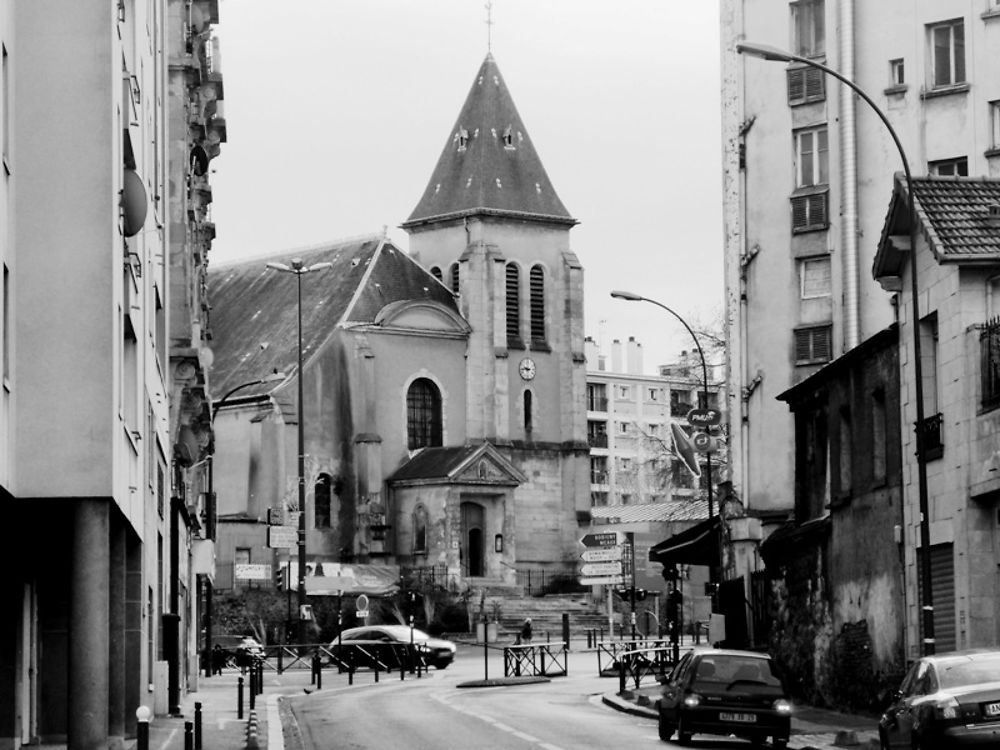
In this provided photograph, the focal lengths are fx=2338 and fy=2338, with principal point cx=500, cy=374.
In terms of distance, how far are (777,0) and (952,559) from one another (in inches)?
1137

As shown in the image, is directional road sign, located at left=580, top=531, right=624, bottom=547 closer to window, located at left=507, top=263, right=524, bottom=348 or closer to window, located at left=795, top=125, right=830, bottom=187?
window, located at left=795, top=125, right=830, bottom=187

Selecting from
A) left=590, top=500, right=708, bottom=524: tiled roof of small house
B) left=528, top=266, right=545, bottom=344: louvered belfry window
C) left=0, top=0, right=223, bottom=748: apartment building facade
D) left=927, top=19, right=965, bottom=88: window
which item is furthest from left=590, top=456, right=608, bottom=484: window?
left=0, top=0, right=223, bottom=748: apartment building facade

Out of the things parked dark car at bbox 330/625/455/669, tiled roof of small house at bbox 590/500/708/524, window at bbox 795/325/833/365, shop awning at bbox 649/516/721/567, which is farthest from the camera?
tiled roof of small house at bbox 590/500/708/524

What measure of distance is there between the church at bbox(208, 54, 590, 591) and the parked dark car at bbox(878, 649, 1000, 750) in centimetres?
6762

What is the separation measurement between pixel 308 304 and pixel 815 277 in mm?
45927

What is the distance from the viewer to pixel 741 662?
2969 centimetres

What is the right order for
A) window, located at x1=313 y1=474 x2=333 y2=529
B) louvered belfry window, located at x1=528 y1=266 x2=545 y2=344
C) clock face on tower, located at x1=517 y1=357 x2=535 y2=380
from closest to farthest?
window, located at x1=313 y1=474 x2=333 y2=529, clock face on tower, located at x1=517 y1=357 x2=535 y2=380, louvered belfry window, located at x1=528 y1=266 x2=545 y2=344

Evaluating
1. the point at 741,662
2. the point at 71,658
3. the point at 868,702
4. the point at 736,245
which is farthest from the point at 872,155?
the point at 71,658

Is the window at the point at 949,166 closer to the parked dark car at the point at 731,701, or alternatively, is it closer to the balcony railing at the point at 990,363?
the balcony railing at the point at 990,363

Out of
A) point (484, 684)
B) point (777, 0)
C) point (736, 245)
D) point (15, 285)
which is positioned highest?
point (777, 0)

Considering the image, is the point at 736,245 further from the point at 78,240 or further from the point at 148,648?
the point at 78,240

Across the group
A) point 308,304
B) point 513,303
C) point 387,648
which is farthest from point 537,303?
point 387,648

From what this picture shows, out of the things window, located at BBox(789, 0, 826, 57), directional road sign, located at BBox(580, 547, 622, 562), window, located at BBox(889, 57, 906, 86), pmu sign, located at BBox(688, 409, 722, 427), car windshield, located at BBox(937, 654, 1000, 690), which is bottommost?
car windshield, located at BBox(937, 654, 1000, 690)

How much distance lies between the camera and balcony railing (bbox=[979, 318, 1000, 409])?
96.0 ft
